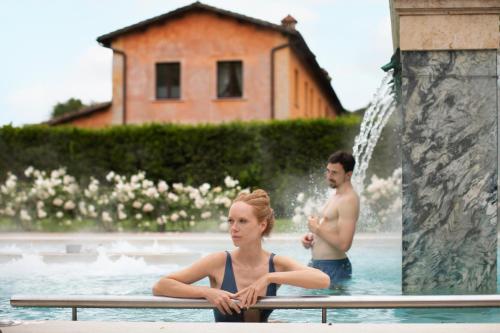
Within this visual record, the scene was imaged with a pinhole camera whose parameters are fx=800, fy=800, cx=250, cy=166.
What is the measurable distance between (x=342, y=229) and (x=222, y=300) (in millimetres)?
3180

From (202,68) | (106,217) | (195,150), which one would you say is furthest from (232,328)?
(202,68)

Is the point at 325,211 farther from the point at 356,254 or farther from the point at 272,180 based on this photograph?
the point at 272,180

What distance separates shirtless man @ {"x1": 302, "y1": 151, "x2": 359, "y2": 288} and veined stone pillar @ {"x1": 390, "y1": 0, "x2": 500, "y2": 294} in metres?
0.80

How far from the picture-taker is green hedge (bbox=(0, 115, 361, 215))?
19703 mm

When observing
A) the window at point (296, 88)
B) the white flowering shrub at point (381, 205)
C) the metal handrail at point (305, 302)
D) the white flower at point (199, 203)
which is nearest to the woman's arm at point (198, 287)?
the metal handrail at point (305, 302)

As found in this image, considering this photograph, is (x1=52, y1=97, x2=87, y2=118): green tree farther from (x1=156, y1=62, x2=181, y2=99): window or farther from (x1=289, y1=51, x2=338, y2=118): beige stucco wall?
(x1=156, y1=62, x2=181, y2=99): window

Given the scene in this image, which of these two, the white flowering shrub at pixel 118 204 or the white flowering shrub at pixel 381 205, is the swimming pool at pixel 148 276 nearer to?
the white flowering shrub at pixel 381 205

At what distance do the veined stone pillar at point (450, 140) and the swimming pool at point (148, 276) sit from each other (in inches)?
22.4

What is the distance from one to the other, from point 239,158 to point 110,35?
8.71 meters

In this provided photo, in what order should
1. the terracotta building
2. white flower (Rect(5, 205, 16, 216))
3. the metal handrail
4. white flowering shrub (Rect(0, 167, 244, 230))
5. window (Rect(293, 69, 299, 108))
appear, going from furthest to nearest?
window (Rect(293, 69, 299, 108)), the terracotta building, white flower (Rect(5, 205, 16, 216)), white flowering shrub (Rect(0, 167, 244, 230)), the metal handrail

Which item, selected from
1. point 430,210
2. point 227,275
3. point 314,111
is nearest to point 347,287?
point 430,210

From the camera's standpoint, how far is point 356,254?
35.2 feet

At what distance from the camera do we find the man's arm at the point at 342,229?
643 centimetres

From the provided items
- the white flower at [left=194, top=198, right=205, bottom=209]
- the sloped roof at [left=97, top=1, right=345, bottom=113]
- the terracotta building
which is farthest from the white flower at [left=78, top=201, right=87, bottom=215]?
the sloped roof at [left=97, top=1, right=345, bottom=113]
